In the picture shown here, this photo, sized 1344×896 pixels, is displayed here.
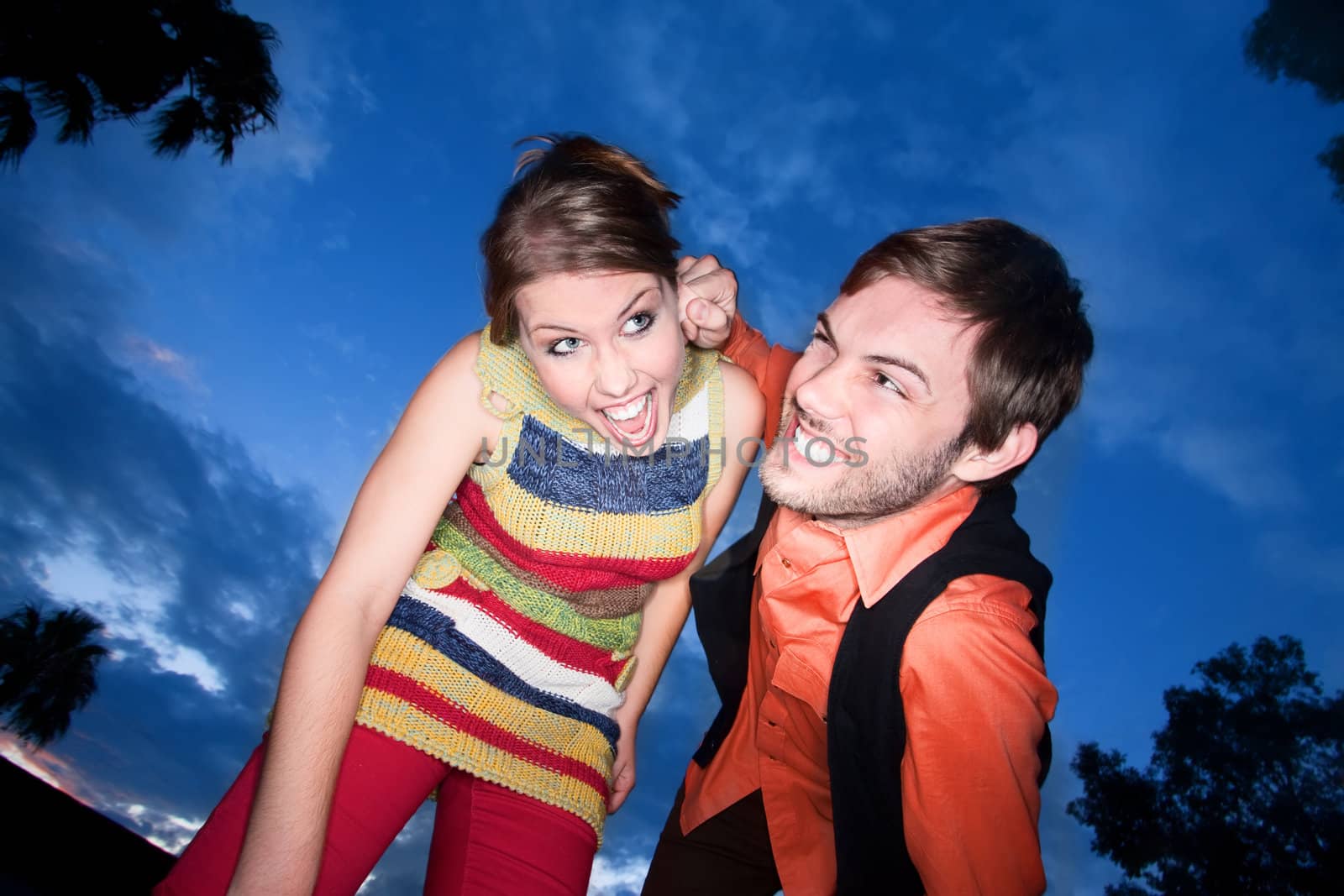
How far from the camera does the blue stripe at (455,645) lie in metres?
1.67

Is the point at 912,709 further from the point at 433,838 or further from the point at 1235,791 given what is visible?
the point at 1235,791

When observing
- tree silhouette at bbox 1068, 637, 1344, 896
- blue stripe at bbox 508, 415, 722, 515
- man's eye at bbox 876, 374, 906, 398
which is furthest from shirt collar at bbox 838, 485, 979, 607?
tree silhouette at bbox 1068, 637, 1344, 896

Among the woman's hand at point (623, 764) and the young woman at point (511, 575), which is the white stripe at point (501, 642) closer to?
the young woman at point (511, 575)

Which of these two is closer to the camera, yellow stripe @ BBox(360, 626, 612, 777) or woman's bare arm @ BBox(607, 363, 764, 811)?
yellow stripe @ BBox(360, 626, 612, 777)

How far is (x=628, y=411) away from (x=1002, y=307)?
A: 832mm

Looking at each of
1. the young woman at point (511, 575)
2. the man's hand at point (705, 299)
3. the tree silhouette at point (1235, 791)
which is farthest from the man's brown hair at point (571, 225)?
the tree silhouette at point (1235, 791)

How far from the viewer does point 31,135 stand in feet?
10.9

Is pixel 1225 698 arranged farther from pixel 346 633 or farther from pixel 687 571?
pixel 346 633

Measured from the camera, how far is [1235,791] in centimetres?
318

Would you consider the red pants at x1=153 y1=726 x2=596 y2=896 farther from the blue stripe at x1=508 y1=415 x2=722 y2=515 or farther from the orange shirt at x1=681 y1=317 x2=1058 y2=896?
the blue stripe at x1=508 y1=415 x2=722 y2=515

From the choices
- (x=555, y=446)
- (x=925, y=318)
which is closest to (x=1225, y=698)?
(x=925, y=318)

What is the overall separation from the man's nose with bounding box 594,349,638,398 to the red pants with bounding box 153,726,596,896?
0.89 metres

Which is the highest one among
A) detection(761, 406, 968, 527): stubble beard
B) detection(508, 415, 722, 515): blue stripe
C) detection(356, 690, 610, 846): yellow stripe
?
detection(761, 406, 968, 527): stubble beard

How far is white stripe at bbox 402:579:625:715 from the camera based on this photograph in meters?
1.70
